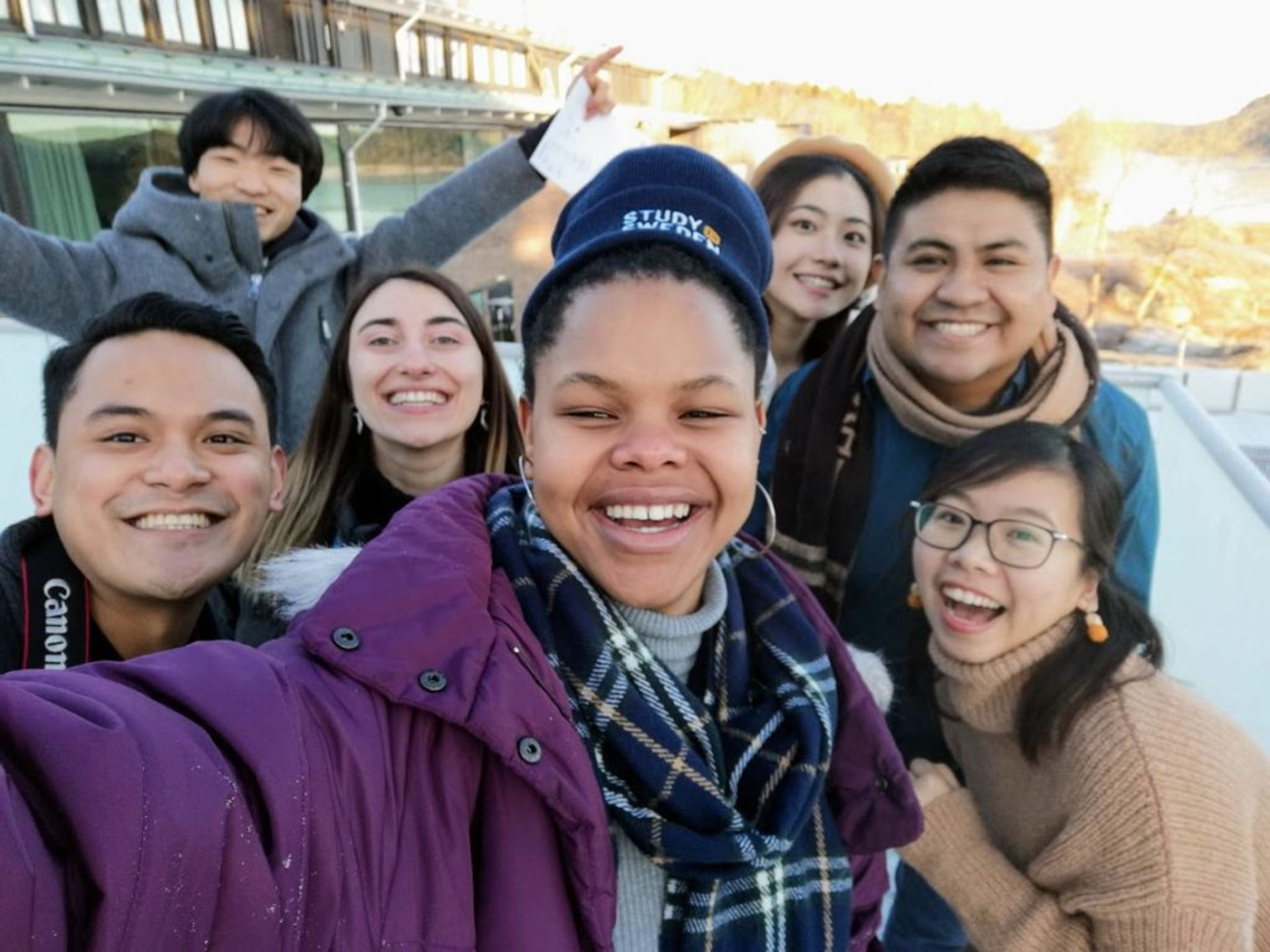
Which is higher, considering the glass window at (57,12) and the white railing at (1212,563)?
the glass window at (57,12)

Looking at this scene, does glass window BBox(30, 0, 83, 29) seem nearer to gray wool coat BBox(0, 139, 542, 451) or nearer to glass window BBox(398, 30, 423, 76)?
gray wool coat BBox(0, 139, 542, 451)

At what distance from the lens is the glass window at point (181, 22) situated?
16.5ft

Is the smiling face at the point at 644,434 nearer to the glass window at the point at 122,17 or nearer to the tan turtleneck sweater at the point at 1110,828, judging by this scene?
the tan turtleneck sweater at the point at 1110,828

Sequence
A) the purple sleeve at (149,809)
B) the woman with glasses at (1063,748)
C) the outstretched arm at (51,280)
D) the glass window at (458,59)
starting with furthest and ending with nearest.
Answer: the glass window at (458,59)
the outstretched arm at (51,280)
the woman with glasses at (1063,748)
the purple sleeve at (149,809)

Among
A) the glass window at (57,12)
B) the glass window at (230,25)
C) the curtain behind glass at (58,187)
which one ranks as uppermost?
the glass window at (230,25)

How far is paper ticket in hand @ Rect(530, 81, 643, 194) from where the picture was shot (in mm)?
2268

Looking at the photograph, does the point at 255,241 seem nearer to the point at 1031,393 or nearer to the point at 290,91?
the point at 1031,393

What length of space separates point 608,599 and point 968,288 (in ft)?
3.69

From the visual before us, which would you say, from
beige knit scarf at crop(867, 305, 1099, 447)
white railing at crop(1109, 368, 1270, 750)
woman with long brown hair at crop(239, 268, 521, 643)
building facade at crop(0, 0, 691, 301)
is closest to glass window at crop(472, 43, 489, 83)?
building facade at crop(0, 0, 691, 301)

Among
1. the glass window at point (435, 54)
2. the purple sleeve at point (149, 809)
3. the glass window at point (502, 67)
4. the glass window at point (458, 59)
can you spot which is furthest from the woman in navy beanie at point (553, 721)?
the glass window at point (502, 67)

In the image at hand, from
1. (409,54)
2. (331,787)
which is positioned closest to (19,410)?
(331,787)

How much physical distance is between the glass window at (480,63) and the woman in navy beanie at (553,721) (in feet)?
32.0

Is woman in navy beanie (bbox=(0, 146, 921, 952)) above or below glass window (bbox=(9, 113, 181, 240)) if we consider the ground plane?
below

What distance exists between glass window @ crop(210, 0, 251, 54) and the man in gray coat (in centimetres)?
430
